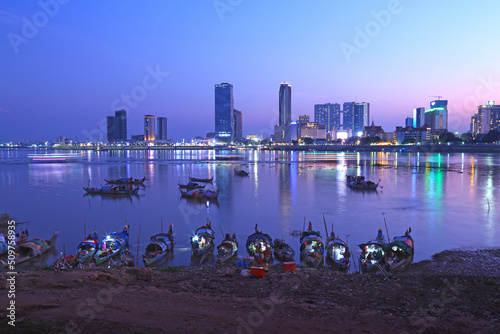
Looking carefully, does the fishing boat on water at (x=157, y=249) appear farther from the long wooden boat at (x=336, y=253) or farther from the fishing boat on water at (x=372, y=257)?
the fishing boat on water at (x=372, y=257)

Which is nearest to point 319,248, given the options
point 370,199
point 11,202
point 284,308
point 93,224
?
point 284,308

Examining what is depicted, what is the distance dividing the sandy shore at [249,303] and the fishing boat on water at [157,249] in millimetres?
2890

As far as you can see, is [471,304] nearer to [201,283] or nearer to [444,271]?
[444,271]

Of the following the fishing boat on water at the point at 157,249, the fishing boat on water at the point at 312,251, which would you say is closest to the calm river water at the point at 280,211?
the fishing boat on water at the point at 157,249

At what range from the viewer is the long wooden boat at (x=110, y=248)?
13990 millimetres

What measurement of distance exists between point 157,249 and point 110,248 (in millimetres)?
2123

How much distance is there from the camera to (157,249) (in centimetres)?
1480

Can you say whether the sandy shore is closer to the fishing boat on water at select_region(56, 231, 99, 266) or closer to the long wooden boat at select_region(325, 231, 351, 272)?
the long wooden boat at select_region(325, 231, 351, 272)

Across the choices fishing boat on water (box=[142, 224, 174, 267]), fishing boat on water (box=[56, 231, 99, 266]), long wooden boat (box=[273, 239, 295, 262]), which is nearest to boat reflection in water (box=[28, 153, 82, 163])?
fishing boat on water (box=[56, 231, 99, 266])

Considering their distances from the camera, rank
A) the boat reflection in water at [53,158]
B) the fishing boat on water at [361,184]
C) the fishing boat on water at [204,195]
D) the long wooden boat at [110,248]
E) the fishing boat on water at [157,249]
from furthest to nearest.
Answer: the boat reflection in water at [53,158], the fishing boat on water at [361,184], the fishing boat on water at [204,195], the long wooden boat at [110,248], the fishing boat on water at [157,249]

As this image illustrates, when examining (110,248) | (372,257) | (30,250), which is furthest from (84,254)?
(372,257)

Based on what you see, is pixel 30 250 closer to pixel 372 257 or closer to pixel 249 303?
pixel 249 303

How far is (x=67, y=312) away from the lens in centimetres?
668

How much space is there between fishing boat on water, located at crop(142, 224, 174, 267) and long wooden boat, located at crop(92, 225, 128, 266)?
1.36 metres
